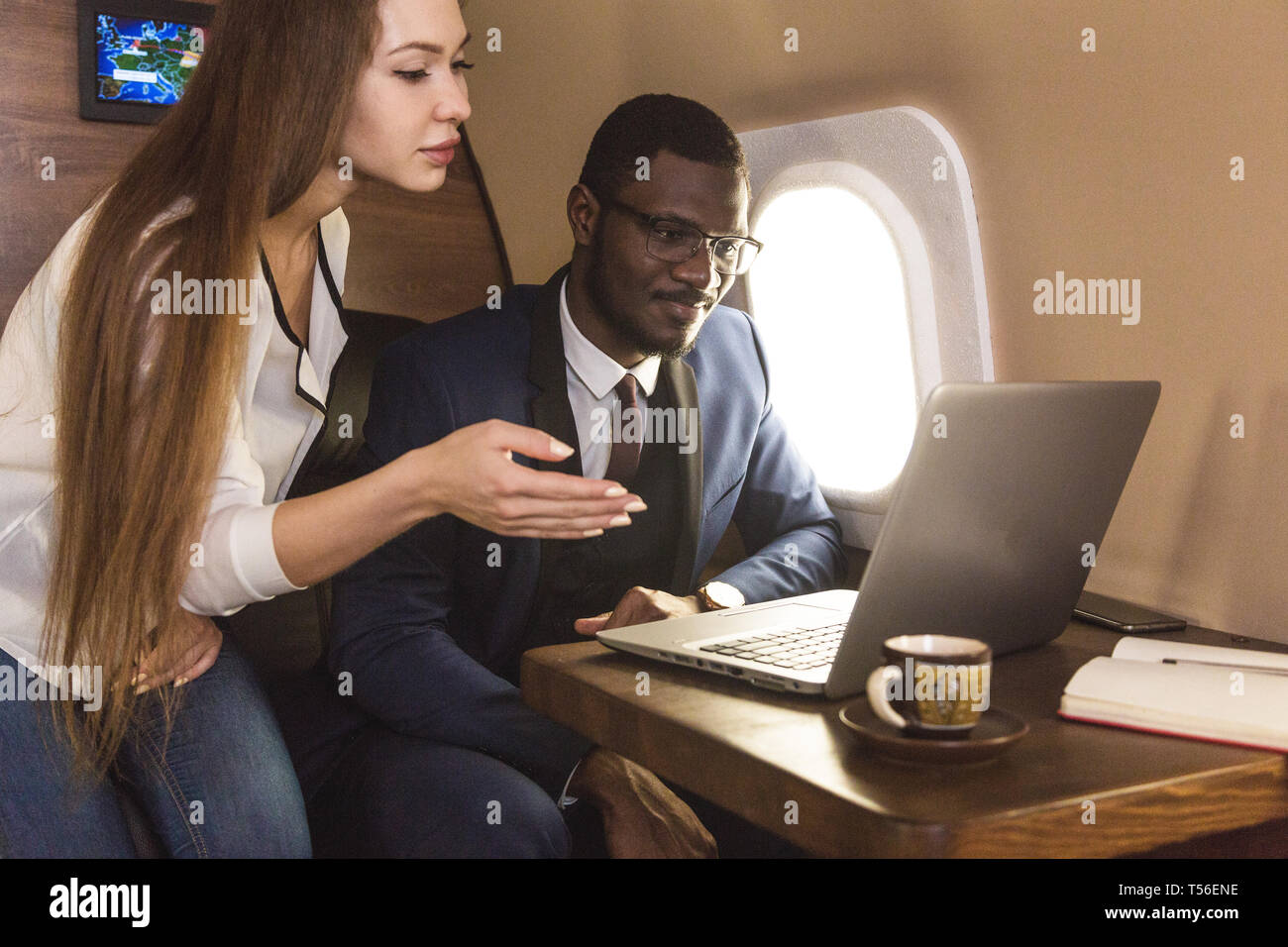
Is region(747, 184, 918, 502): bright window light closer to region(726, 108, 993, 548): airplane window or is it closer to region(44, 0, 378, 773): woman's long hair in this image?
region(726, 108, 993, 548): airplane window

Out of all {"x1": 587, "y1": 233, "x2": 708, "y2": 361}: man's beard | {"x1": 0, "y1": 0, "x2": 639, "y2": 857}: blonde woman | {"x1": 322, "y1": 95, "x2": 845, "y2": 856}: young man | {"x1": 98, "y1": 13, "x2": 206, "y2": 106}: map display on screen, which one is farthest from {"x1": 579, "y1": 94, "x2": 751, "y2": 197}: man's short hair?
{"x1": 98, "y1": 13, "x2": 206, "y2": 106}: map display on screen

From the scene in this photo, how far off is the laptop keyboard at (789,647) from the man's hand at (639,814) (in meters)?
0.27

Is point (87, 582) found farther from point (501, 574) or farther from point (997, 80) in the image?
point (997, 80)

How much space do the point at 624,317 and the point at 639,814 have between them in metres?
0.69

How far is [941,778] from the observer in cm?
76

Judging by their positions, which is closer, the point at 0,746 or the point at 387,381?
the point at 0,746

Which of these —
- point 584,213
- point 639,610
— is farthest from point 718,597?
point 584,213

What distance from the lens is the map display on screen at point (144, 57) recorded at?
212 centimetres

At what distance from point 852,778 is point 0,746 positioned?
92 cm

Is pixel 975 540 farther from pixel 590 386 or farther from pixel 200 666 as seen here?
pixel 200 666

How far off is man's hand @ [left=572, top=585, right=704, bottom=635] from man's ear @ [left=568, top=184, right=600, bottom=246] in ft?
1.86
